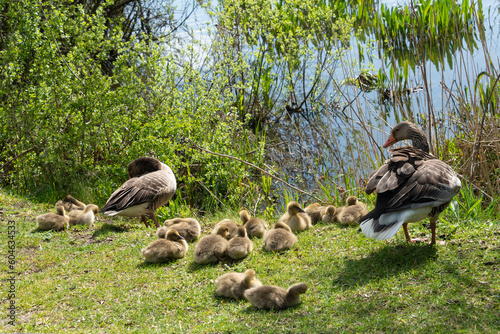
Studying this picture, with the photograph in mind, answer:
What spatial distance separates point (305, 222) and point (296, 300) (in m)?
2.58

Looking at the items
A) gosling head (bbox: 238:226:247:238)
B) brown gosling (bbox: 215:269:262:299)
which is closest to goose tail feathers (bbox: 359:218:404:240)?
brown gosling (bbox: 215:269:262:299)

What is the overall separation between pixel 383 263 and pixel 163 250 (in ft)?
9.55

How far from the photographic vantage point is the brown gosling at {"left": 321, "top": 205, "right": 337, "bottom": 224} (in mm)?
7123

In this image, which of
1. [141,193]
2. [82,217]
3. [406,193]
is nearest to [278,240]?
[406,193]

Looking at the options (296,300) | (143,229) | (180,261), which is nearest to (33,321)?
(180,261)

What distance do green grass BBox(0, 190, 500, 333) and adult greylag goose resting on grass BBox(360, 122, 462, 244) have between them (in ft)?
1.87

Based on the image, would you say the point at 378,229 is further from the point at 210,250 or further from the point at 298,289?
the point at 210,250

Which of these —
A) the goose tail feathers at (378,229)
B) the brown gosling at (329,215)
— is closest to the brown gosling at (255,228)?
the brown gosling at (329,215)

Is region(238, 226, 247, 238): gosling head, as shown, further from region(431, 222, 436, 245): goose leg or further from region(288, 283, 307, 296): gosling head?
region(431, 222, 436, 245): goose leg

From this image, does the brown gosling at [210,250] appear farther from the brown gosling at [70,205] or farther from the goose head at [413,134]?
the brown gosling at [70,205]

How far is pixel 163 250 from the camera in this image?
6.12 meters

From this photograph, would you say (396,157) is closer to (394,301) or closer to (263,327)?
(394,301)

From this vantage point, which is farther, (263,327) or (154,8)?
(154,8)

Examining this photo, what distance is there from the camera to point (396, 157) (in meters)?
5.39
